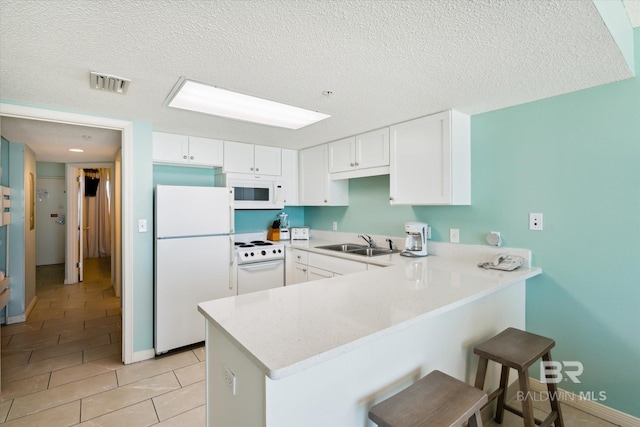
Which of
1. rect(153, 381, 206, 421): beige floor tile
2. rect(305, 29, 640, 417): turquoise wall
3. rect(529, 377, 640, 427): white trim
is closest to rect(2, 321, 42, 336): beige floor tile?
rect(153, 381, 206, 421): beige floor tile

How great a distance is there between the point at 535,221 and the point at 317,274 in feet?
6.64

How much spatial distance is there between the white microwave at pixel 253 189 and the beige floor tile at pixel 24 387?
85.2 inches

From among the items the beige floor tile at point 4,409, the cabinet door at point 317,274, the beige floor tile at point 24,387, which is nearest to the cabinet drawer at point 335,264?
the cabinet door at point 317,274

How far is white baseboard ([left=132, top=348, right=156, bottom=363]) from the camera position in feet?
8.96

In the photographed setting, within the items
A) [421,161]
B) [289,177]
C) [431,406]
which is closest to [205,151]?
[289,177]

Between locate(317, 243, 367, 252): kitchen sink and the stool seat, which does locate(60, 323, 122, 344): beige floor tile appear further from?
the stool seat

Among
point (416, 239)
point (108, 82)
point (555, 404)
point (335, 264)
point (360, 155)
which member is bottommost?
point (555, 404)

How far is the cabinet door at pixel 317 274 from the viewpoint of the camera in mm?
3157

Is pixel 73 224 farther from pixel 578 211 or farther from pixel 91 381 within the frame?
pixel 578 211

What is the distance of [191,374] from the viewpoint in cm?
251

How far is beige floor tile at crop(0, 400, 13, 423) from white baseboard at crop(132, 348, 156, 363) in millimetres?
785

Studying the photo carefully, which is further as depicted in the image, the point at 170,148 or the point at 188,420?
the point at 170,148

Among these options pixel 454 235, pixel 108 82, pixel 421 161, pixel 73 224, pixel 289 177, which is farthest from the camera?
pixel 73 224

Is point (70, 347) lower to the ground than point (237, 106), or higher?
lower
